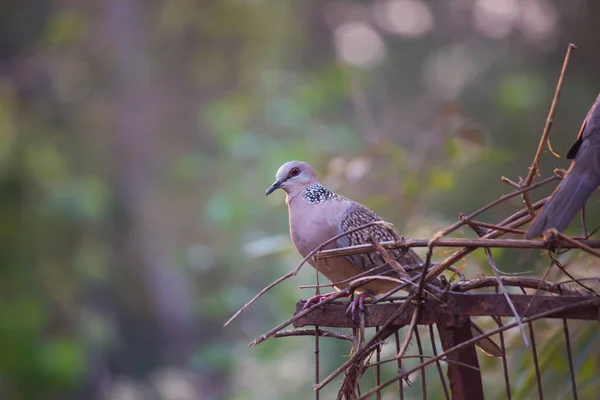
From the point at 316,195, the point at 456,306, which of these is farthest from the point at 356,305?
the point at 316,195

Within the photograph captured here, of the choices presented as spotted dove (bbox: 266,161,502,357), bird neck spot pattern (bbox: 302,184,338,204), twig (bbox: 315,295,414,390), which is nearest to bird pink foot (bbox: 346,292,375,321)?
twig (bbox: 315,295,414,390)

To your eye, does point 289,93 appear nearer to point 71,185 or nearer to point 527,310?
point 71,185

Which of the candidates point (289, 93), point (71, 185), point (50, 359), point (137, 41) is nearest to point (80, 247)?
point (71, 185)

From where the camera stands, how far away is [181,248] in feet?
22.0

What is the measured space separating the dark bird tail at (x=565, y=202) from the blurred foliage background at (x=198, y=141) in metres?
1.68

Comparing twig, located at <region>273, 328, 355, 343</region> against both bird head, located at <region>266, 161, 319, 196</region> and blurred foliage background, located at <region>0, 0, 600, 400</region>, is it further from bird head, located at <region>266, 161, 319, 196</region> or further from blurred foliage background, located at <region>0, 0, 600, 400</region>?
blurred foliage background, located at <region>0, 0, 600, 400</region>

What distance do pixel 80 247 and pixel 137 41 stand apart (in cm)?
233

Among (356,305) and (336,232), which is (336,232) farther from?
(356,305)

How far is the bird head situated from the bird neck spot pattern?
0.06 metres

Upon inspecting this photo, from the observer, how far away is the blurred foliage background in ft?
14.9

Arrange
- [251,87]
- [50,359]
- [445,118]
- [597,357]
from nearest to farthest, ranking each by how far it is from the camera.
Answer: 1. [597,357]
2. [445,118]
3. [50,359]
4. [251,87]

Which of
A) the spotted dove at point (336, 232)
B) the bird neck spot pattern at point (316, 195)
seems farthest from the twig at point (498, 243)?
the bird neck spot pattern at point (316, 195)

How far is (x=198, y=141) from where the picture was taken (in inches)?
295

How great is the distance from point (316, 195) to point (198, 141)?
5564mm
